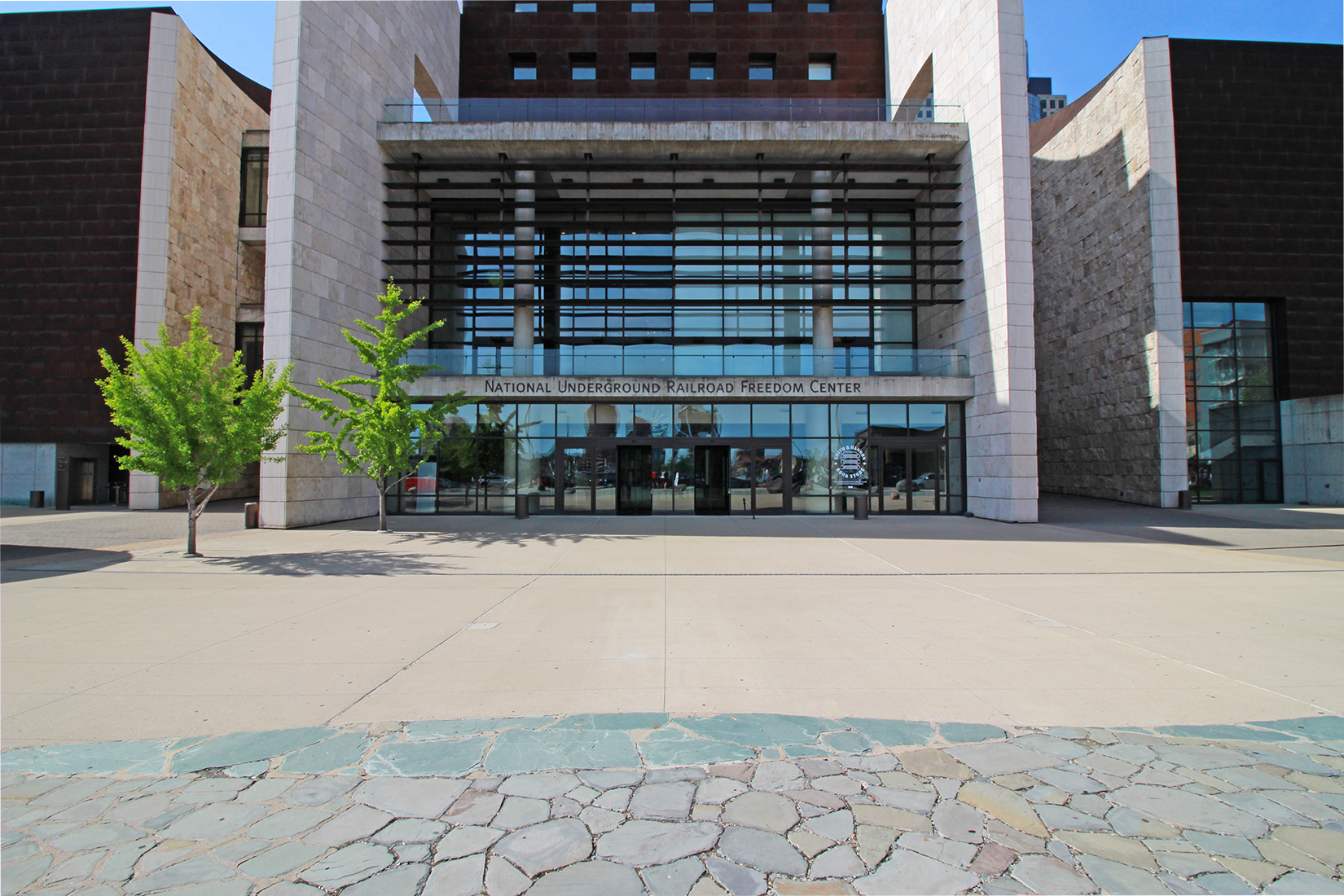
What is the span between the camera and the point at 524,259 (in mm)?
24969

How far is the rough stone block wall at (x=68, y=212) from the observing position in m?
27.9

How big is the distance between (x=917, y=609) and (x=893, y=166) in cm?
2187

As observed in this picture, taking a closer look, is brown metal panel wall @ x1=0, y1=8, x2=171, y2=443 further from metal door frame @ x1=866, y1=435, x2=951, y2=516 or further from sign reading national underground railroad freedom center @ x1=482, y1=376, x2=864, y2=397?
metal door frame @ x1=866, y1=435, x2=951, y2=516

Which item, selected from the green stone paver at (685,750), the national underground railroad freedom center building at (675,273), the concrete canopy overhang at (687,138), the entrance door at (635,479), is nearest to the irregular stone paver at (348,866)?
the green stone paver at (685,750)

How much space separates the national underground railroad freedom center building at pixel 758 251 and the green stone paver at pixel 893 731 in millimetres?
19035

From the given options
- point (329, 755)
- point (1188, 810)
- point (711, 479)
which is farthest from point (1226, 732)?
point (711, 479)

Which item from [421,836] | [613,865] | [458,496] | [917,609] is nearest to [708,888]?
[613,865]

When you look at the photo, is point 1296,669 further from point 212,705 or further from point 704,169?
point 704,169

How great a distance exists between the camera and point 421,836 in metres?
3.07

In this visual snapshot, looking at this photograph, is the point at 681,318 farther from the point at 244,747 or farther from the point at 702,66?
the point at 244,747

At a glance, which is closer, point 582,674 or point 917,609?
point 582,674

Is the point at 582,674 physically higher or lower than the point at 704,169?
lower

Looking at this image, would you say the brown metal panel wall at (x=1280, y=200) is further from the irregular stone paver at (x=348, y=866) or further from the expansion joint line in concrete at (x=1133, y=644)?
the irregular stone paver at (x=348, y=866)

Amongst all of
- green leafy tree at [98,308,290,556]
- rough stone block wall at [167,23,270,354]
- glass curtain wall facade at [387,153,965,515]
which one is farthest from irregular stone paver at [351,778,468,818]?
rough stone block wall at [167,23,270,354]
